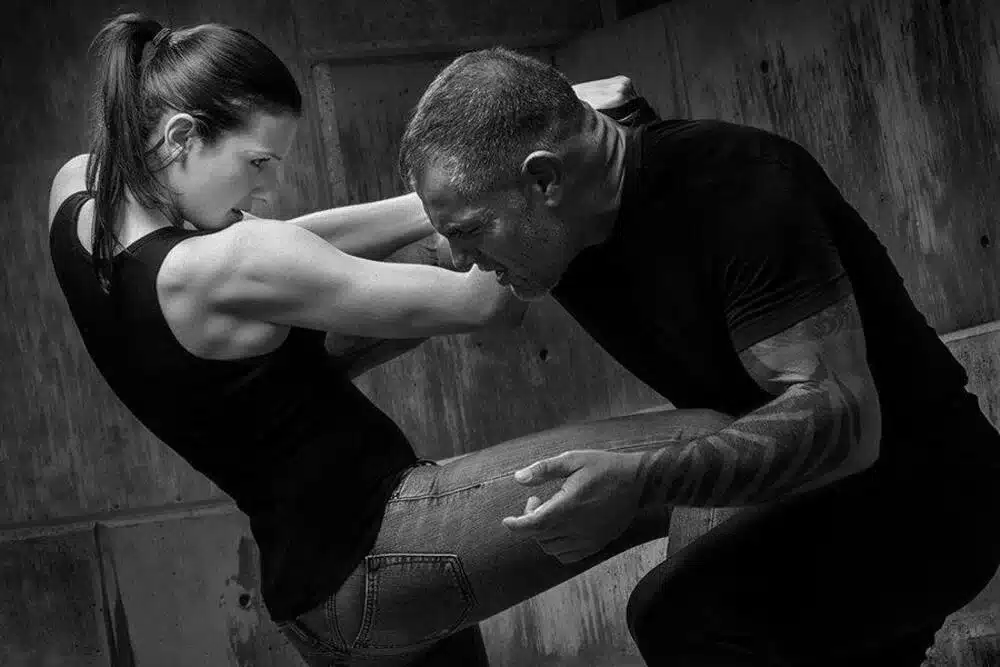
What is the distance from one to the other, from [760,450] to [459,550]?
0.49 metres

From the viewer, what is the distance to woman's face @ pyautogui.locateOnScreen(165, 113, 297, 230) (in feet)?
7.60

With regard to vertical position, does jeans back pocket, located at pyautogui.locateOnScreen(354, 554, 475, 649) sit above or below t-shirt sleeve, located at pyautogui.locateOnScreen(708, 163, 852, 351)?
below

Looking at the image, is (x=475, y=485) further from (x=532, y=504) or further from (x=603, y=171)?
(x=603, y=171)

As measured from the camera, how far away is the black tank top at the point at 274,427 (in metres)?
2.26

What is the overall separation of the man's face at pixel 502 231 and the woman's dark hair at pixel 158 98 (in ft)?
1.22

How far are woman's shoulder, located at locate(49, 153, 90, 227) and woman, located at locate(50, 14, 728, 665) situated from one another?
0.12 m

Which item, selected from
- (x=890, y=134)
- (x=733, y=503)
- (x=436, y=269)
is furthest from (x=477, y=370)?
(x=733, y=503)

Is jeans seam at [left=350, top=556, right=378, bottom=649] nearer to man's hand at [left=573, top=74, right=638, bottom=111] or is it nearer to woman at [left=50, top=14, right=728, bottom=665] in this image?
woman at [left=50, top=14, right=728, bottom=665]

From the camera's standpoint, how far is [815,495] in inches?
88.0

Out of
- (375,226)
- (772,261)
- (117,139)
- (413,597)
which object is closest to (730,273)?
(772,261)

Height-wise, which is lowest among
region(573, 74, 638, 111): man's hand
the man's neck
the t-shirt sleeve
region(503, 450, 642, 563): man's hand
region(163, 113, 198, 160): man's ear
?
region(503, 450, 642, 563): man's hand

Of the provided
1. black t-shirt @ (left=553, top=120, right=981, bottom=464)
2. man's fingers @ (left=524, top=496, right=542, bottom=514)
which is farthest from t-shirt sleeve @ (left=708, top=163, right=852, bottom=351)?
man's fingers @ (left=524, top=496, right=542, bottom=514)

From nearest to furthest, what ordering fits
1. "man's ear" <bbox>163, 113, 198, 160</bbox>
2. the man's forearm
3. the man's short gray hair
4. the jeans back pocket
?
the man's forearm, the man's short gray hair, the jeans back pocket, "man's ear" <bbox>163, 113, 198, 160</bbox>

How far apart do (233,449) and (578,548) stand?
25.1 inches
